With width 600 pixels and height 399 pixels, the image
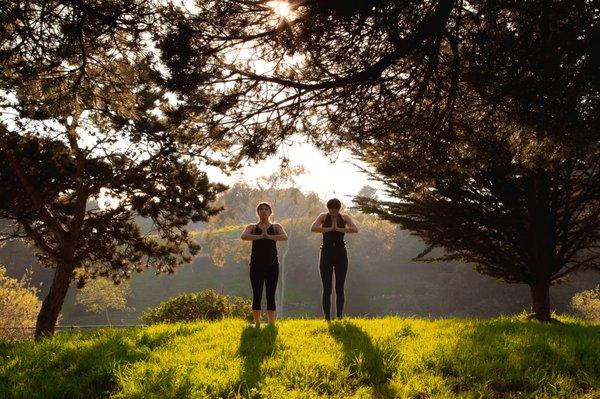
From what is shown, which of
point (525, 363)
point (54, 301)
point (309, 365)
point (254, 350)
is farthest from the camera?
point (54, 301)

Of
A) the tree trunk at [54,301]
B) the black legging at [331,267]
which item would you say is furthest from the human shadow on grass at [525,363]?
the tree trunk at [54,301]

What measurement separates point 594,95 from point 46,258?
41.8 feet

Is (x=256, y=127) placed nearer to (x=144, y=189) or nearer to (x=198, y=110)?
(x=198, y=110)

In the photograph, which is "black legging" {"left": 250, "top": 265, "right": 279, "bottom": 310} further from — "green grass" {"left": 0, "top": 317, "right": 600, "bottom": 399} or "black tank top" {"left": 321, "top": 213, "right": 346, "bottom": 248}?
"black tank top" {"left": 321, "top": 213, "right": 346, "bottom": 248}

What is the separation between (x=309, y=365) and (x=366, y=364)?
52cm

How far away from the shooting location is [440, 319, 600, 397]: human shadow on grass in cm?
350

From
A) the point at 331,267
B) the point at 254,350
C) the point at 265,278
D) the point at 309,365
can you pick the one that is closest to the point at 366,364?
the point at 309,365

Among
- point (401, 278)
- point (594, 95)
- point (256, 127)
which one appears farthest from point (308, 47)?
point (401, 278)

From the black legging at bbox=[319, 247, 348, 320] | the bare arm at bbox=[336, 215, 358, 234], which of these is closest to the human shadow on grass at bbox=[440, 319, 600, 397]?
the black legging at bbox=[319, 247, 348, 320]

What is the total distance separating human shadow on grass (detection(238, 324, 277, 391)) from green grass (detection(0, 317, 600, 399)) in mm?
11

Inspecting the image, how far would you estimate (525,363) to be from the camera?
3.97 m

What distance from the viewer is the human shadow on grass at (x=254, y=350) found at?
3531mm

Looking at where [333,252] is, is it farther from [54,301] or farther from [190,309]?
[190,309]

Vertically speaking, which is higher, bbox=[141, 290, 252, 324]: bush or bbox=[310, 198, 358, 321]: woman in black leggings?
bbox=[310, 198, 358, 321]: woman in black leggings
